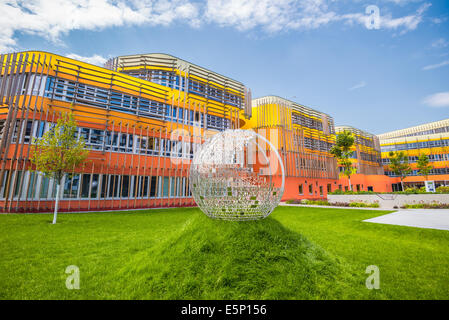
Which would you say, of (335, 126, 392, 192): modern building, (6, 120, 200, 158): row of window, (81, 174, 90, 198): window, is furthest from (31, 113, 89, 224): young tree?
(335, 126, 392, 192): modern building

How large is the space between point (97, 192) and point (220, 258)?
15.7m

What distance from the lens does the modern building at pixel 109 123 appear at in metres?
13.2

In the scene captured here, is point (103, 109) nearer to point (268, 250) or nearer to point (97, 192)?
point (97, 192)

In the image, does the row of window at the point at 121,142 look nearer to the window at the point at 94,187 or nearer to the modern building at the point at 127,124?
the modern building at the point at 127,124

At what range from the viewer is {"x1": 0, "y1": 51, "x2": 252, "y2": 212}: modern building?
520 inches

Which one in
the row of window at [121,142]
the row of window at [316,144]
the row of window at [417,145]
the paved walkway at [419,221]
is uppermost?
the row of window at [417,145]

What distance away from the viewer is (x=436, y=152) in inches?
1927

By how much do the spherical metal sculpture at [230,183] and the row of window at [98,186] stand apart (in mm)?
10662

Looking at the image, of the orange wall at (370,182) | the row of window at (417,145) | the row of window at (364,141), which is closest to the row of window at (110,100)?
the orange wall at (370,182)

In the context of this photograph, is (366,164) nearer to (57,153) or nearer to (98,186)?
(98,186)

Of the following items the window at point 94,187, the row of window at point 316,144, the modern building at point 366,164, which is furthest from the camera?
the modern building at point 366,164

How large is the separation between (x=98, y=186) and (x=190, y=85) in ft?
47.1

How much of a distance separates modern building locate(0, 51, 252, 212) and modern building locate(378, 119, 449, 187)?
56.0m

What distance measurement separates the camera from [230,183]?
12.8ft
